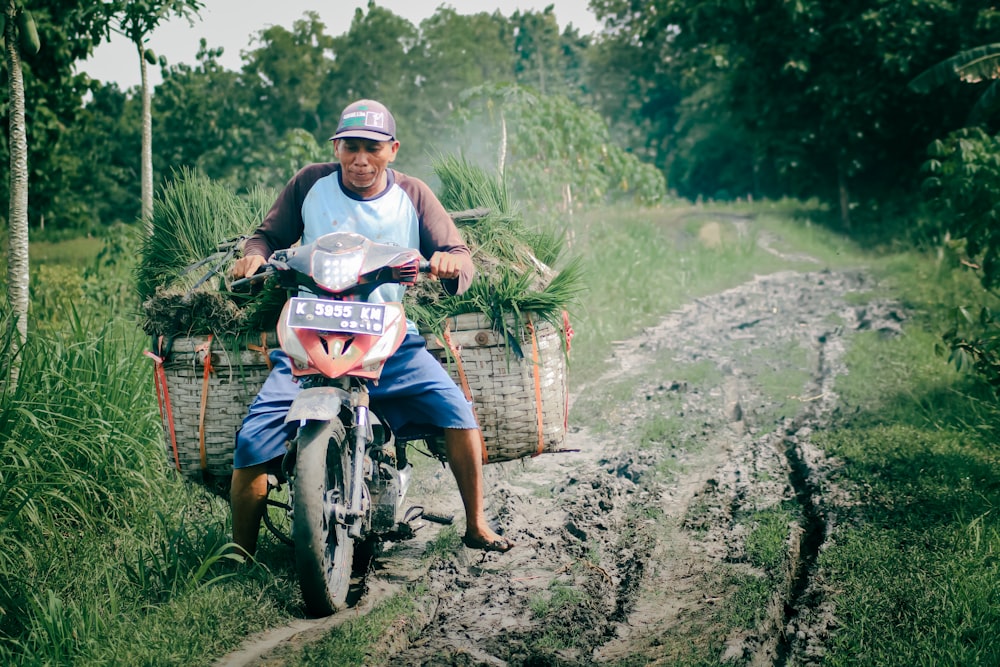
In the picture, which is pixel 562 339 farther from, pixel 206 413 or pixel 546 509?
pixel 206 413

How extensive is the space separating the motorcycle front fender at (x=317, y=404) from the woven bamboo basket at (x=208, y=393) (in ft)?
2.25

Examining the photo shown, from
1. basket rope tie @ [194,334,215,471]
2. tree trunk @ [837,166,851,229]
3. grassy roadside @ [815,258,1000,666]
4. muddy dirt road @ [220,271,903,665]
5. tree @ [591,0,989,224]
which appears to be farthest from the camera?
tree trunk @ [837,166,851,229]

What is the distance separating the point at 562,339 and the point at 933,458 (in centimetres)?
248

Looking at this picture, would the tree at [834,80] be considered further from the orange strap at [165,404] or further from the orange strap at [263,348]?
the orange strap at [165,404]

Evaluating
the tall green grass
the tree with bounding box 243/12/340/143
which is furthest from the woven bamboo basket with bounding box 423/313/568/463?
the tree with bounding box 243/12/340/143

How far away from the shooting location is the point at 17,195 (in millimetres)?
4992

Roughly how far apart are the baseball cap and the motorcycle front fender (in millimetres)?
1155

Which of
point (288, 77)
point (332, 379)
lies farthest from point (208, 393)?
point (288, 77)

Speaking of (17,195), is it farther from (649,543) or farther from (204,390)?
(649,543)

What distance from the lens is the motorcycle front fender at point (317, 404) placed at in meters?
3.28

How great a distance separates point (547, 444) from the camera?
4.32 metres

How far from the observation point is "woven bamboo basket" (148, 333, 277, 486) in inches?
159

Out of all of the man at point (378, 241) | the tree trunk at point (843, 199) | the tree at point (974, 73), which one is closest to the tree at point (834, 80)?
the tree trunk at point (843, 199)

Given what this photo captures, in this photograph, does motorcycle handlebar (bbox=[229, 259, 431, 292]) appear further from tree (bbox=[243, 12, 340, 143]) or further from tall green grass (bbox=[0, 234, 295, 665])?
tree (bbox=[243, 12, 340, 143])
